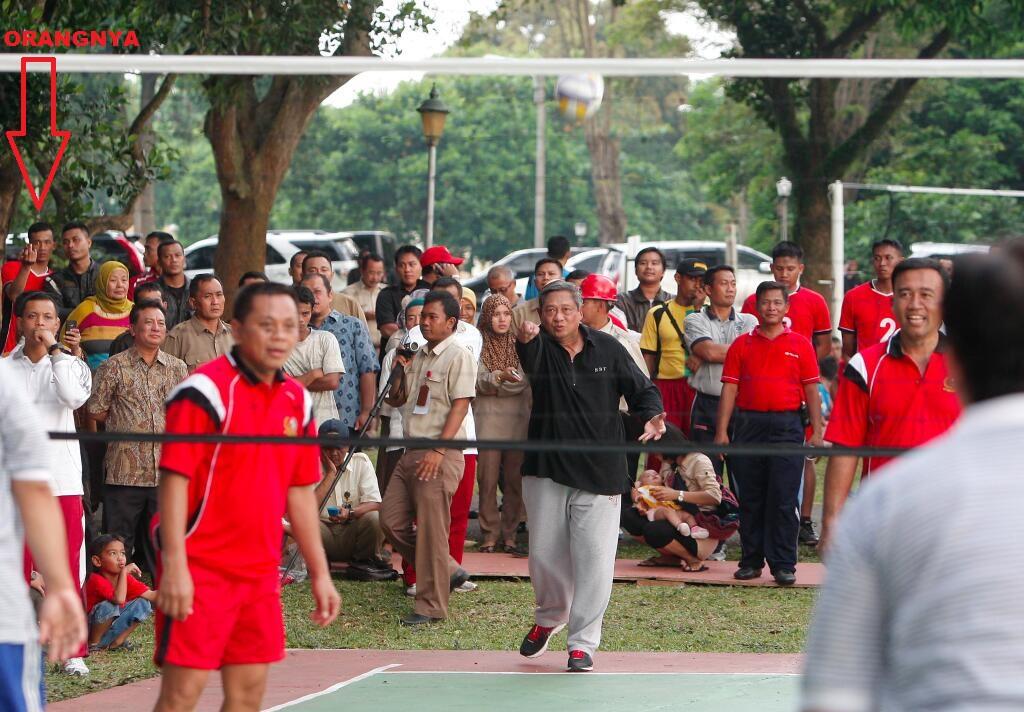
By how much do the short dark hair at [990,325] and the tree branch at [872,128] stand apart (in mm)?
19140

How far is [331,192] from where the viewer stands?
46719mm

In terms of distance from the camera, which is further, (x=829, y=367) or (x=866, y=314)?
(x=829, y=367)

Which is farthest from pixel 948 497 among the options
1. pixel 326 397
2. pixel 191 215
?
pixel 191 215

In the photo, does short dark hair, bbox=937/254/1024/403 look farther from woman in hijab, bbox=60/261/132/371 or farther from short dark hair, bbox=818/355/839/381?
short dark hair, bbox=818/355/839/381

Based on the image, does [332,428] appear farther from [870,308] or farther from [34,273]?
[870,308]

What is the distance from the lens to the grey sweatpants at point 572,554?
22.4 ft

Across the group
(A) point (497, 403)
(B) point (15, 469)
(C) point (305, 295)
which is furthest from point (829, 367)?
(B) point (15, 469)

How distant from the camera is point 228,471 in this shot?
4.48 meters

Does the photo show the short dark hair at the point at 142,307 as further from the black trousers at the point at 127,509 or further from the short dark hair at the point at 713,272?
the short dark hair at the point at 713,272

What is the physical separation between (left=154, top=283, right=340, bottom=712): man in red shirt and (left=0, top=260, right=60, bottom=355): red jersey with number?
171 inches

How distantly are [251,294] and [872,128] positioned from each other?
17.4m

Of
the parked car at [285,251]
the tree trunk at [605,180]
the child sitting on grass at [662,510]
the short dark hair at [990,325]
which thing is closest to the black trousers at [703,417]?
the child sitting on grass at [662,510]

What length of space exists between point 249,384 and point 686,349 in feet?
17.9

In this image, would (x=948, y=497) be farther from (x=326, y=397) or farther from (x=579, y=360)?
(x=326, y=397)
